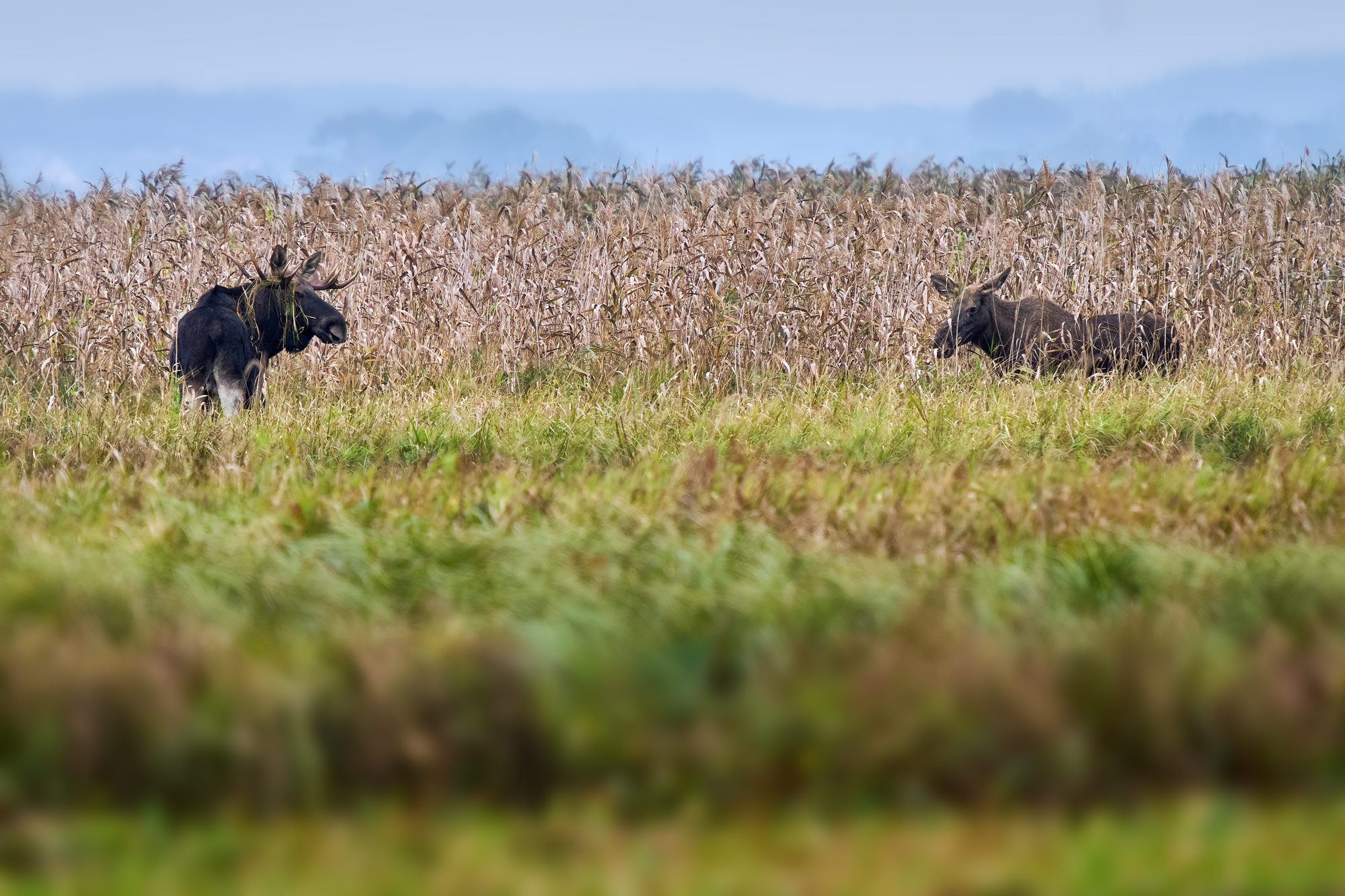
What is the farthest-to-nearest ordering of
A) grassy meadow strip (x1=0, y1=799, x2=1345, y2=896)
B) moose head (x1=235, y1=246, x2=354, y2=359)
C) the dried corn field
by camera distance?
the dried corn field → moose head (x1=235, y1=246, x2=354, y2=359) → grassy meadow strip (x1=0, y1=799, x2=1345, y2=896)

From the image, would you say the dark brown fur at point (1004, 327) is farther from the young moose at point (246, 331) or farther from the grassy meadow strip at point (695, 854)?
the grassy meadow strip at point (695, 854)

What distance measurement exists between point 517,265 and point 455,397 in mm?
2927

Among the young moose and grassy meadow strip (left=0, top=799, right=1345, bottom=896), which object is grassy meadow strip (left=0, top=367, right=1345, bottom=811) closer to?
grassy meadow strip (left=0, top=799, right=1345, bottom=896)

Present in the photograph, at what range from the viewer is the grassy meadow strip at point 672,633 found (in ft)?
11.7

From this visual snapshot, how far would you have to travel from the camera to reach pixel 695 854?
122 inches

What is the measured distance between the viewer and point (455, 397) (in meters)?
9.52

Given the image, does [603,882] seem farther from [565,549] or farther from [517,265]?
[517,265]

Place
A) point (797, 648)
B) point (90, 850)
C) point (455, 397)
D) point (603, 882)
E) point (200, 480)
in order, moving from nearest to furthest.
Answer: point (603, 882) < point (90, 850) < point (797, 648) < point (200, 480) < point (455, 397)

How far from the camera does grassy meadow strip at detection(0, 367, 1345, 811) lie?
3566 millimetres

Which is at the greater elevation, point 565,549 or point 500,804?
point 565,549

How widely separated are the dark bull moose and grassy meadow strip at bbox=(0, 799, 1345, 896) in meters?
7.73

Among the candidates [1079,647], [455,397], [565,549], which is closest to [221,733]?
[565,549]

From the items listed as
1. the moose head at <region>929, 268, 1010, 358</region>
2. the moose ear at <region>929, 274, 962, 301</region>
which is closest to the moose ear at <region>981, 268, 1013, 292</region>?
the moose head at <region>929, 268, 1010, 358</region>

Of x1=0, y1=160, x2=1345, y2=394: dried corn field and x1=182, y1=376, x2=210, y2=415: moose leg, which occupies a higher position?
x1=0, y1=160, x2=1345, y2=394: dried corn field
